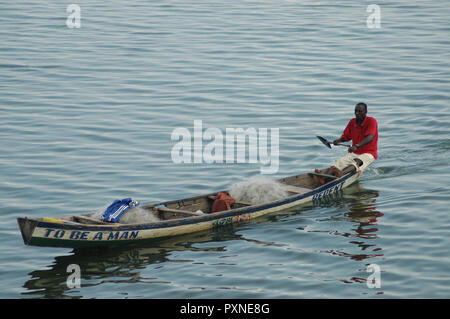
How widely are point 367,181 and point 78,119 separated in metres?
9.10

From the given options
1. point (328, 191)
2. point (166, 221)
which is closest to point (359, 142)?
point (328, 191)

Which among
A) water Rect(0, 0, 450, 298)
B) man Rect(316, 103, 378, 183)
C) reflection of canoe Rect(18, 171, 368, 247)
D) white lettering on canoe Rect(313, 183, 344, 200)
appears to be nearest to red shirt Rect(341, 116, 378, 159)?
man Rect(316, 103, 378, 183)

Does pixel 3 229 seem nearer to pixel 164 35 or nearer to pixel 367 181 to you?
pixel 367 181

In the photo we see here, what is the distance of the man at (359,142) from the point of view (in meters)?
16.4

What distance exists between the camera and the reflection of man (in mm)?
16438

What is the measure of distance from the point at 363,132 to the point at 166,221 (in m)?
5.32

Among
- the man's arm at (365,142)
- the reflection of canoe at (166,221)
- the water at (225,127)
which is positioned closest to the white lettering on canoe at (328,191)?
the reflection of canoe at (166,221)

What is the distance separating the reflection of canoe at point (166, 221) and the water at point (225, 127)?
272mm

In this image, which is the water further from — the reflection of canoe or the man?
the man

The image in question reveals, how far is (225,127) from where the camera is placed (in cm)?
2166

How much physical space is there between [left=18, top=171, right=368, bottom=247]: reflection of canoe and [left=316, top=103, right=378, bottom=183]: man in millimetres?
240

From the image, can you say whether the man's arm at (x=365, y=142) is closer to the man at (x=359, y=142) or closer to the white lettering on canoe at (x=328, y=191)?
the man at (x=359, y=142)

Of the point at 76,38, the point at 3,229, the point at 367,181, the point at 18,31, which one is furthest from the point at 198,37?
the point at 3,229

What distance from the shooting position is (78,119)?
22328 millimetres
